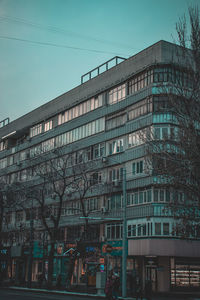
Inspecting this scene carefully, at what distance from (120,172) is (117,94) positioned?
754cm

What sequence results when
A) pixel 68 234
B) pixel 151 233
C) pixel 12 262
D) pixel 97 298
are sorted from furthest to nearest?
pixel 12 262
pixel 68 234
pixel 151 233
pixel 97 298

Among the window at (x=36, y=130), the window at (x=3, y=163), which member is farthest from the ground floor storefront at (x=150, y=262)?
the window at (x=3, y=163)

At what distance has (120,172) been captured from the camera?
39375 mm

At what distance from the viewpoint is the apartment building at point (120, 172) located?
34625mm

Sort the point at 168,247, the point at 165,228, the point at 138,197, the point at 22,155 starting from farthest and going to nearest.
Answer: the point at 22,155 < the point at 138,197 < the point at 165,228 < the point at 168,247

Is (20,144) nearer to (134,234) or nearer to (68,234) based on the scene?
(68,234)

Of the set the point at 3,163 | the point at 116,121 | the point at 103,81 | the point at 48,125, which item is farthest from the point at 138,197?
the point at 3,163

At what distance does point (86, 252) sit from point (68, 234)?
18.9ft

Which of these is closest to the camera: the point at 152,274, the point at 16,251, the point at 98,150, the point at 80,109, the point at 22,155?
the point at 152,274

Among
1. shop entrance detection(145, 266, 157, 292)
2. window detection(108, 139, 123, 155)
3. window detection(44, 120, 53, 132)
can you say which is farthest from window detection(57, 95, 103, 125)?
shop entrance detection(145, 266, 157, 292)

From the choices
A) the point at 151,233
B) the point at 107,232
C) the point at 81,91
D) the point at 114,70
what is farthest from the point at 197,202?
the point at 81,91

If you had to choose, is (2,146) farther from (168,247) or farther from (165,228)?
(168,247)

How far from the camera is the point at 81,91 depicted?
46.7 metres

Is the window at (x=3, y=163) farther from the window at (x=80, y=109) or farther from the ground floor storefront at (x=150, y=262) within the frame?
the ground floor storefront at (x=150, y=262)
